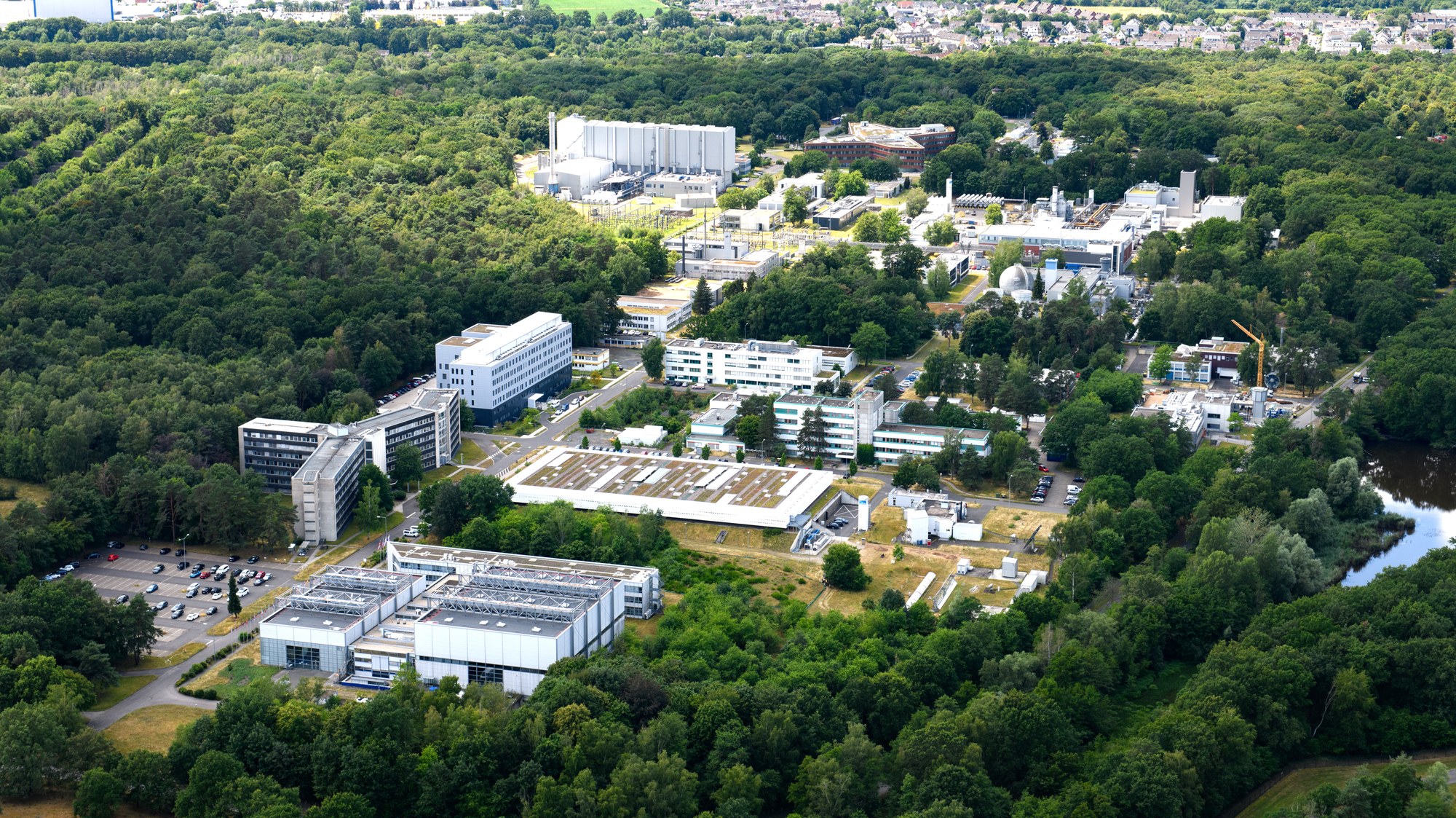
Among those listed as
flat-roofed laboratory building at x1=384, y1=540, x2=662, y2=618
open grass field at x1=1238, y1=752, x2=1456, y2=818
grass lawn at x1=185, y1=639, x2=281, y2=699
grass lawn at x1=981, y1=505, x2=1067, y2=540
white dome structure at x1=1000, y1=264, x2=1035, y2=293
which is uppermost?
white dome structure at x1=1000, y1=264, x2=1035, y2=293

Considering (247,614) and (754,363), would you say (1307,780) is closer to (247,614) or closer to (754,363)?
(247,614)

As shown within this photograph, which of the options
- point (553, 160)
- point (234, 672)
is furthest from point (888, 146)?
point (234, 672)

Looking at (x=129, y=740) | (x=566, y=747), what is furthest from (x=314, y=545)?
(x=566, y=747)

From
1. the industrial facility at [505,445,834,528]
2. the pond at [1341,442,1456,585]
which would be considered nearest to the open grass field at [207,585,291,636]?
the industrial facility at [505,445,834,528]

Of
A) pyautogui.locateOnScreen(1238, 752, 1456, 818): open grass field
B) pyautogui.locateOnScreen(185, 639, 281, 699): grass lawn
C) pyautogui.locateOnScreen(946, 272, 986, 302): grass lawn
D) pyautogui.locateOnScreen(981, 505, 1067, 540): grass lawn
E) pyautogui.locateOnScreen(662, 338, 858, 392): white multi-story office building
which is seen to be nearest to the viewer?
pyautogui.locateOnScreen(1238, 752, 1456, 818): open grass field

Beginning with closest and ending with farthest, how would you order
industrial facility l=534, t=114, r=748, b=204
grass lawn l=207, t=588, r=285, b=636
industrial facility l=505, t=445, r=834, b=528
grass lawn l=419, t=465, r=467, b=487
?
grass lawn l=207, t=588, r=285, b=636 < industrial facility l=505, t=445, r=834, b=528 < grass lawn l=419, t=465, r=467, b=487 < industrial facility l=534, t=114, r=748, b=204

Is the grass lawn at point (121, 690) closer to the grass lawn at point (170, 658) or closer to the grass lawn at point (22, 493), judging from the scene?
the grass lawn at point (170, 658)

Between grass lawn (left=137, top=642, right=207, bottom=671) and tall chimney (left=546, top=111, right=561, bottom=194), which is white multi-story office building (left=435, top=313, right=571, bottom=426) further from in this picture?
tall chimney (left=546, top=111, right=561, bottom=194)
